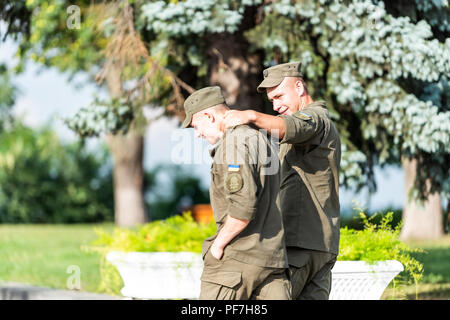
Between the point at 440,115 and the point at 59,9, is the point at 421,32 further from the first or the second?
the point at 59,9

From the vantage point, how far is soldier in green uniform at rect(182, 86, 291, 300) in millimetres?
3408

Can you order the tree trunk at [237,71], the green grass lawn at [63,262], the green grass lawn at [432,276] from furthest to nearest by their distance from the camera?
the green grass lawn at [63,262] → the tree trunk at [237,71] → the green grass lawn at [432,276]

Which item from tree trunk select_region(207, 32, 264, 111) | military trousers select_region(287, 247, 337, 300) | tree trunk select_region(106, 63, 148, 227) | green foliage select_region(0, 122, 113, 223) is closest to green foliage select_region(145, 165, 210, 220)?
green foliage select_region(0, 122, 113, 223)

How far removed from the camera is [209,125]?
3617mm

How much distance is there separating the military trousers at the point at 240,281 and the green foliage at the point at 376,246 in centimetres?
305

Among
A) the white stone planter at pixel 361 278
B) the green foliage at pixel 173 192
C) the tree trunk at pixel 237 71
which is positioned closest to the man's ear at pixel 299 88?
the white stone planter at pixel 361 278

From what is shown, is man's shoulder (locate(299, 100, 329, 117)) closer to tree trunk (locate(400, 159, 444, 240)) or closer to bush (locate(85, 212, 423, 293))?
bush (locate(85, 212, 423, 293))

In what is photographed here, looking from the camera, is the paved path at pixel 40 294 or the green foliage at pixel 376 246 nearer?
the green foliage at pixel 376 246

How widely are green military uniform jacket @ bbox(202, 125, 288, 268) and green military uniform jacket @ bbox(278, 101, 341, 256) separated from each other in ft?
1.93

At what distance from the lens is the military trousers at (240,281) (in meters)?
3.53

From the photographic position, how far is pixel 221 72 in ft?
29.3

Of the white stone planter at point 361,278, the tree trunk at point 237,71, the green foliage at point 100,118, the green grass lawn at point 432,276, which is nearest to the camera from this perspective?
the white stone planter at point 361,278

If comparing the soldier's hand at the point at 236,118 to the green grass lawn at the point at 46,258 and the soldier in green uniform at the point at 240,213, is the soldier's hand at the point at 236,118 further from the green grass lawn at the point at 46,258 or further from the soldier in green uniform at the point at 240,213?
the green grass lawn at the point at 46,258

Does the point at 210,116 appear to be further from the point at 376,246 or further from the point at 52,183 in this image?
the point at 52,183
